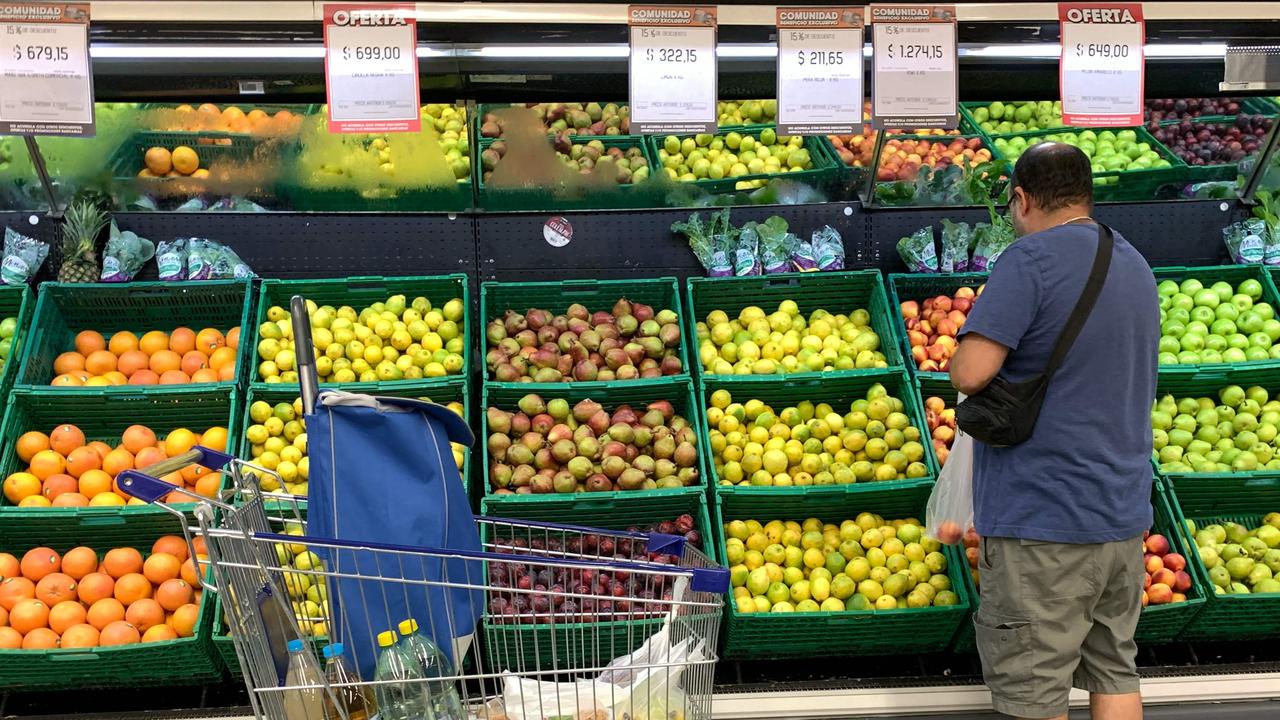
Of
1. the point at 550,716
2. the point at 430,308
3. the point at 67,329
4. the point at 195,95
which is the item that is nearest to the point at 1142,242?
the point at 430,308

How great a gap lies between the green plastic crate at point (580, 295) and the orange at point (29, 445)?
59.1 inches

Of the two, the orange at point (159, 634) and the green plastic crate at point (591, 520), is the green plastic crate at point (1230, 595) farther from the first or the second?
the orange at point (159, 634)

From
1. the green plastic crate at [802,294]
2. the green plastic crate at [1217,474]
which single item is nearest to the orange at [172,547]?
the green plastic crate at [802,294]

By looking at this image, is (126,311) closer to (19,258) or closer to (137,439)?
(19,258)

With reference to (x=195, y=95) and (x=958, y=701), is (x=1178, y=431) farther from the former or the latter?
(x=195, y=95)

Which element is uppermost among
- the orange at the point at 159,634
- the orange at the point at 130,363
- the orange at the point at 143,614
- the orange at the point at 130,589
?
the orange at the point at 130,363

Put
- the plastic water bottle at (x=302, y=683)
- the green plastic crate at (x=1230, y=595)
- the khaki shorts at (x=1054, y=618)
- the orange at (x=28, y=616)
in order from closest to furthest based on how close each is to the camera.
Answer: the plastic water bottle at (x=302, y=683) → the khaki shorts at (x=1054, y=618) → the orange at (x=28, y=616) → the green plastic crate at (x=1230, y=595)

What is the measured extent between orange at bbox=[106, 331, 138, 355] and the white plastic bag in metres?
2.77

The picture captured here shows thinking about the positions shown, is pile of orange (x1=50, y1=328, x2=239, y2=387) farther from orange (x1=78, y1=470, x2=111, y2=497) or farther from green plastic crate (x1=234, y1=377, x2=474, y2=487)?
orange (x1=78, y1=470, x2=111, y2=497)

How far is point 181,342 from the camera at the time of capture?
13.9 ft

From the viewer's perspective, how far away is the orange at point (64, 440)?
3910 millimetres

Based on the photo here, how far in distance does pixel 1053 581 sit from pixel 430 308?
2.38 metres

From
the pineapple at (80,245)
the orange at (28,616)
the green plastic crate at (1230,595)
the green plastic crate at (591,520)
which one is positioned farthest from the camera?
the pineapple at (80,245)

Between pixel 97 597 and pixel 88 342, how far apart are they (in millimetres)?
1031
